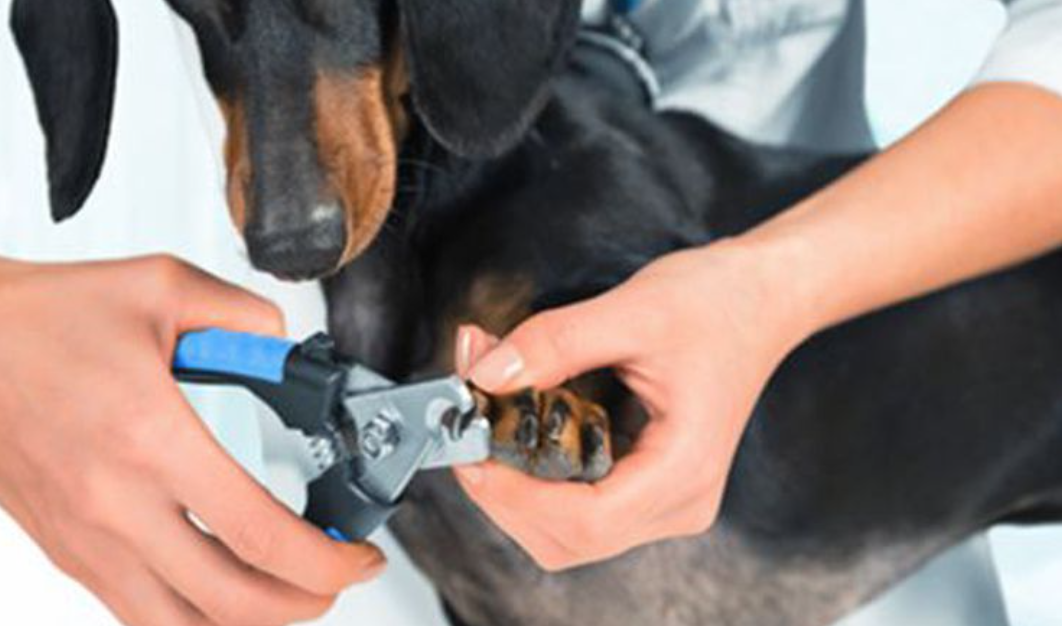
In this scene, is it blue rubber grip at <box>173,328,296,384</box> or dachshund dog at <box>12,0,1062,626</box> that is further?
dachshund dog at <box>12,0,1062,626</box>

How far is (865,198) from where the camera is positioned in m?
0.89

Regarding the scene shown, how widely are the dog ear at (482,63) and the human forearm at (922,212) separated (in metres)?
0.15

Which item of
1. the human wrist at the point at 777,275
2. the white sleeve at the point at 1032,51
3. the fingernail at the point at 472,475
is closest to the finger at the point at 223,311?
the fingernail at the point at 472,475

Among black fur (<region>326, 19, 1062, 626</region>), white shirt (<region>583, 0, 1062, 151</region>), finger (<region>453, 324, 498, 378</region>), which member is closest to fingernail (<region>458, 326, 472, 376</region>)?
finger (<region>453, 324, 498, 378</region>)

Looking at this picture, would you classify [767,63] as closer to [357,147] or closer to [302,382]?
[357,147]

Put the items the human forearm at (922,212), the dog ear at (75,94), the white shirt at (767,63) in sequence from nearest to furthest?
the human forearm at (922,212) < the dog ear at (75,94) < the white shirt at (767,63)

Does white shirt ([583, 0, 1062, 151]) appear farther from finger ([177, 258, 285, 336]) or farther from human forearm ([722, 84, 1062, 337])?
finger ([177, 258, 285, 336])

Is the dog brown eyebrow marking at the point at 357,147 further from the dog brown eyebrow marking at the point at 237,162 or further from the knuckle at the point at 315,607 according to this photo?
the knuckle at the point at 315,607

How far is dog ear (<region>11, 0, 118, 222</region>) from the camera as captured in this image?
103 cm

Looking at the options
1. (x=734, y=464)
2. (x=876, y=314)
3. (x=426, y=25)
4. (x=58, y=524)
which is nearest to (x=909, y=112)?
(x=876, y=314)

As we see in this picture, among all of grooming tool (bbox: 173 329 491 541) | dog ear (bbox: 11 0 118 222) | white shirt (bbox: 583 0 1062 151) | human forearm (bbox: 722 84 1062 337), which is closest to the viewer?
grooming tool (bbox: 173 329 491 541)

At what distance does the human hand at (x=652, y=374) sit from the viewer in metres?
0.81

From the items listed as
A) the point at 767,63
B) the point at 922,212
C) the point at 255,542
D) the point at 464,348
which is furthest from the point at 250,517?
the point at 767,63

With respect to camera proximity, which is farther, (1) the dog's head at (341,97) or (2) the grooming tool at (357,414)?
(1) the dog's head at (341,97)
